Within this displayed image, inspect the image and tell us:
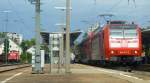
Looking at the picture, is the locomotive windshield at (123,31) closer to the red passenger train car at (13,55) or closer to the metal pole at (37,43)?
the metal pole at (37,43)

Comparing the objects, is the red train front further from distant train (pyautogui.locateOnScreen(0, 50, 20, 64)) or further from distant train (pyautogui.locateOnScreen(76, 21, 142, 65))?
distant train (pyautogui.locateOnScreen(0, 50, 20, 64))

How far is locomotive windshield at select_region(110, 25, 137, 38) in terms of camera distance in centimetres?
4750

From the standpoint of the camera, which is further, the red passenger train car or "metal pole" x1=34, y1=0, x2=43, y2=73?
the red passenger train car

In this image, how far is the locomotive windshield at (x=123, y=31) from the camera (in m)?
47.5

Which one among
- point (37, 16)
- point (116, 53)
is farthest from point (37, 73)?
point (116, 53)

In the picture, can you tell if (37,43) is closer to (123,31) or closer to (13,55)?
(123,31)

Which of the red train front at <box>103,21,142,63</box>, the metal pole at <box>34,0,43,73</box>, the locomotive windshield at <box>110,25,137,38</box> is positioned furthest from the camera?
the locomotive windshield at <box>110,25,137,38</box>

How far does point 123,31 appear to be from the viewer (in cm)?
4775

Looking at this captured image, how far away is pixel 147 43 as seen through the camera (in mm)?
67062

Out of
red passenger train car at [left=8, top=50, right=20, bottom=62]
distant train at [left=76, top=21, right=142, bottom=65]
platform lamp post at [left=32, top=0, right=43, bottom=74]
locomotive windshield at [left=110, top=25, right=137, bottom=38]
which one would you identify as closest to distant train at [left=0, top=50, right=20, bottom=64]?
red passenger train car at [left=8, top=50, right=20, bottom=62]

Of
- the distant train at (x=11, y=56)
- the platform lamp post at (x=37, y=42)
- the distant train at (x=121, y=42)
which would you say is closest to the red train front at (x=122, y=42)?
the distant train at (x=121, y=42)

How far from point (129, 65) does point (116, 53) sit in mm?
4048

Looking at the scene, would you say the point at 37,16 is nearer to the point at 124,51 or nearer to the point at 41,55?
the point at 41,55

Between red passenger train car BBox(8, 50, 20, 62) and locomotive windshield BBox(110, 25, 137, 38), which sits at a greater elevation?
locomotive windshield BBox(110, 25, 137, 38)
